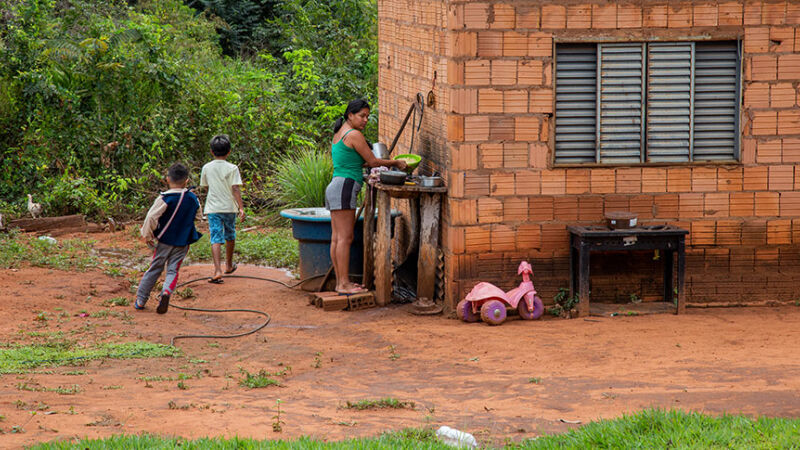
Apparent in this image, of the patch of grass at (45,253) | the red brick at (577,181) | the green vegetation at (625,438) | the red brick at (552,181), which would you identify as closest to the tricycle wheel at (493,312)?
the red brick at (552,181)

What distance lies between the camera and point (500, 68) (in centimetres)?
934

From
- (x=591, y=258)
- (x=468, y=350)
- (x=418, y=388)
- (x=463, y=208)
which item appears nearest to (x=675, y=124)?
(x=591, y=258)

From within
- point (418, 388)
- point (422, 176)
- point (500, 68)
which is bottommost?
point (418, 388)

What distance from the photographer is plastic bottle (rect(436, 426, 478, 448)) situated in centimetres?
565

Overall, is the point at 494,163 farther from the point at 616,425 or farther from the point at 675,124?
the point at 616,425

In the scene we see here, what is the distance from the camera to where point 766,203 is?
9.84m

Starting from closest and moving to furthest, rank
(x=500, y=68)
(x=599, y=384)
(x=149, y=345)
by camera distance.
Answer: (x=599, y=384) → (x=149, y=345) → (x=500, y=68)

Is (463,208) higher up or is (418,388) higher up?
(463,208)

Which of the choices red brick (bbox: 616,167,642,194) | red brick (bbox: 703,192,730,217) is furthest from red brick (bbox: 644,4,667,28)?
red brick (bbox: 703,192,730,217)

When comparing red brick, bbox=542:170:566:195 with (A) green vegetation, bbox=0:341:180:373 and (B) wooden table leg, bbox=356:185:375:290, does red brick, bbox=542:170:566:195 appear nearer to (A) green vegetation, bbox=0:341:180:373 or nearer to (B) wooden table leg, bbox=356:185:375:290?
(B) wooden table leg, bbox=356:185:375:290

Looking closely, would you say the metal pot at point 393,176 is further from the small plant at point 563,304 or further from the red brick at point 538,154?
the small plant at point 563,304

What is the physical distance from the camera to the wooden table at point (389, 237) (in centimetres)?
974

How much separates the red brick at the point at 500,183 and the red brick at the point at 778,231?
2.67 m

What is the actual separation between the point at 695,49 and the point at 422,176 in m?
2.92
